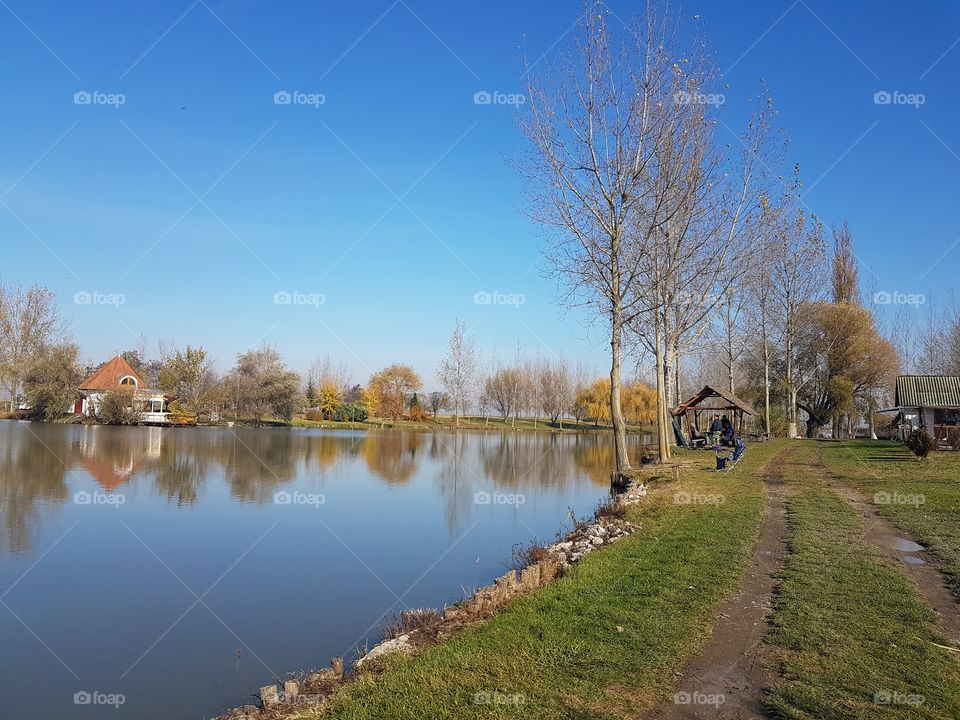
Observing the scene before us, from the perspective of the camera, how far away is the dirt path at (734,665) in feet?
13.8

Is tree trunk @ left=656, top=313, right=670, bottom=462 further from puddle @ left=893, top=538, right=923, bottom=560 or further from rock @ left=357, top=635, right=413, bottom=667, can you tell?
rock @ left=357, top=635, right=413, bottom=667

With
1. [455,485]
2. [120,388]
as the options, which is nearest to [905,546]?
[455,485]

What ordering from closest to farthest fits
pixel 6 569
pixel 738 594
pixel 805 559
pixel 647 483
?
pixel 738 594 → pixel 805 559 → pixel 6 569 → pixel 647 483

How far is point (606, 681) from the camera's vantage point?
15.1 ft

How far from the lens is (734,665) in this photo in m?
4.91

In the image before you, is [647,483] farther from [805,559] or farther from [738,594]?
[738,594]

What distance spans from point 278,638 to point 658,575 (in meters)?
4.27

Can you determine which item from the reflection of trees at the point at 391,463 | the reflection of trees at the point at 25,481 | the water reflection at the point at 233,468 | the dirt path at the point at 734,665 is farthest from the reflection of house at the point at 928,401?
the reflection of trees at the point at 25,481

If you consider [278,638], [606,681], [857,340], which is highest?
[857,340]

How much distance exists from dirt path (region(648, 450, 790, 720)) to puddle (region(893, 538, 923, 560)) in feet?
7.03

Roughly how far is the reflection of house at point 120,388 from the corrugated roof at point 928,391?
5142cm

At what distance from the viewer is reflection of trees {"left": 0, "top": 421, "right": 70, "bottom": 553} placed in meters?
11.9

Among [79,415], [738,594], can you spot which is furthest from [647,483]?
[79,415]

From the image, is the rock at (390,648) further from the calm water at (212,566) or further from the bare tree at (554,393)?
the bare tree at (554,393)
